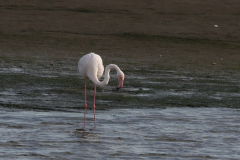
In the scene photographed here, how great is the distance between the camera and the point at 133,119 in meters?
8.91

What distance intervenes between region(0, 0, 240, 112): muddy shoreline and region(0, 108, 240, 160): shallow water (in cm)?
76

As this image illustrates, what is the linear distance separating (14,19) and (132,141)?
55.7 feet

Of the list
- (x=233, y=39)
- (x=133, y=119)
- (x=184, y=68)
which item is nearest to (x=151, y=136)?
(x=133, y=119)

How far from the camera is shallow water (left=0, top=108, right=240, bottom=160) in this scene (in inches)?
271

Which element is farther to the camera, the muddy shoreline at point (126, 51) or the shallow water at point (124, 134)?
the muddy shoreline at point (126, 51)

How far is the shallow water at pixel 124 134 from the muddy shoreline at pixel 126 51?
29.8 inches

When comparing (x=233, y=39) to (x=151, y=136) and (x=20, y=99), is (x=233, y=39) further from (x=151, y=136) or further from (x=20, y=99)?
(x=151, y=136)

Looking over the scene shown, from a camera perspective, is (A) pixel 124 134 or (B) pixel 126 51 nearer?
(A) pixel 124 134

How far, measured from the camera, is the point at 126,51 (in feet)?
62.1

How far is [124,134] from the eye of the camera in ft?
26.0

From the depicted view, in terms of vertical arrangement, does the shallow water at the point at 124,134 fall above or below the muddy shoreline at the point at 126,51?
below

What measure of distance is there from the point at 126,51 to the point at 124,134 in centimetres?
1117

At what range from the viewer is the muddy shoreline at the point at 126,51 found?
10891 millimetres

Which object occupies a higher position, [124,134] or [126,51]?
[126,51]
